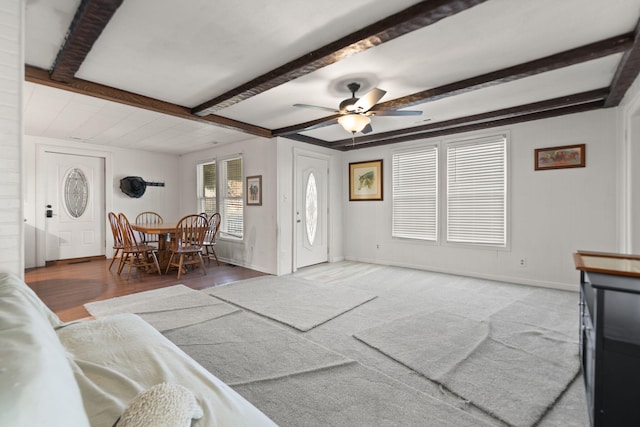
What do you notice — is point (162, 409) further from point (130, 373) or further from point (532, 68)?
point (532, 68)

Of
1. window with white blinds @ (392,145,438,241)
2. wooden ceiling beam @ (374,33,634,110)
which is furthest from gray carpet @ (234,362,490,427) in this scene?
window with white blinds @ (392,145,438,241)

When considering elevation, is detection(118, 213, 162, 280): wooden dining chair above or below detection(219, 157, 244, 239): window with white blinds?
below

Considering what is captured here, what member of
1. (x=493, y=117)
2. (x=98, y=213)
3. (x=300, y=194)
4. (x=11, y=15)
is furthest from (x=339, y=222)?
(x=11, y=15)

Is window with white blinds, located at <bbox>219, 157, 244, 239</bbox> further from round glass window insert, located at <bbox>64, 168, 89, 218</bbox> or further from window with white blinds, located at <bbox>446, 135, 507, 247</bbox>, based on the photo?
window with white blinds, located at <bbox>446, 135, 507, 247</bbox>

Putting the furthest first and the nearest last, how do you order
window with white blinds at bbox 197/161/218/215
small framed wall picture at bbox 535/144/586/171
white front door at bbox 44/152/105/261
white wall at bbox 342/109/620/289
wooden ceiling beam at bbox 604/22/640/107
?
window with white blinds at bbox 197/161/218/215 → white front door at bbox 44/152/105/261 → small framed wall picture at bbox 535/144/586/171 → white wall at bbox 342/109/620/289 → wooden ceiling beam at bbox 604/22/640/107

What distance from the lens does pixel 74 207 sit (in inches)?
237

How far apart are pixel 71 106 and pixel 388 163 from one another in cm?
489

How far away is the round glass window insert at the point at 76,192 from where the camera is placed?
5930mm

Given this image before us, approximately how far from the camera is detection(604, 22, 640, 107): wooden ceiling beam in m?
2.35

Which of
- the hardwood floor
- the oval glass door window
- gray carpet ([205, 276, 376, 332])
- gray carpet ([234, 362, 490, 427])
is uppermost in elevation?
the oval glass door window

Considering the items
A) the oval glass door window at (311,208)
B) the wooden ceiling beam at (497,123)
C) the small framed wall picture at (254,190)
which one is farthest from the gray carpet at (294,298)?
the wooden ceiling beam at (497,123)

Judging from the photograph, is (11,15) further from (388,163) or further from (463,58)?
(388,163)

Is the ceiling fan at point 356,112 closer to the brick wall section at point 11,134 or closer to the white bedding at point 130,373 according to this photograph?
the brick wall section at point 11,134

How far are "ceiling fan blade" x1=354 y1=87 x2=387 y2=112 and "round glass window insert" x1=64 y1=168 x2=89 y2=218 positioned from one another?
5907mm
